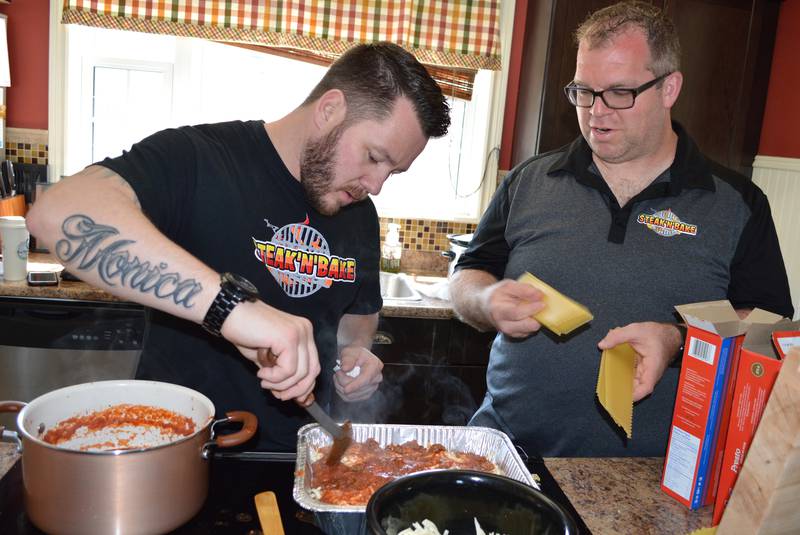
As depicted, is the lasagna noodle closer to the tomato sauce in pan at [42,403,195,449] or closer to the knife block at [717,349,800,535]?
the knife block at [717,349,800,535]

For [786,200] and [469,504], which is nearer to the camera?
[469,504]

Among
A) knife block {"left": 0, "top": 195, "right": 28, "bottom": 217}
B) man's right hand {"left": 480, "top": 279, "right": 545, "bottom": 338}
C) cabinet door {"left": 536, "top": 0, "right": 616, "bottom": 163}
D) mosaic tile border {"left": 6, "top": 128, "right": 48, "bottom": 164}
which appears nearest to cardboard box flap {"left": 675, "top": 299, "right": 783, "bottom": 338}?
man's right hand {"left": 480, "top": 279, "right": 545, "bottom": 338}

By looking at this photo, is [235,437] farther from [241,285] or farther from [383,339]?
[383,339]

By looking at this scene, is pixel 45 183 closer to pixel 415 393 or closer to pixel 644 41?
pixel 415 393

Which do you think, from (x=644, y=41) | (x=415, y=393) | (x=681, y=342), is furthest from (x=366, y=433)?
(x=415, y=393)

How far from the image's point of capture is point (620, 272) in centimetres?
183

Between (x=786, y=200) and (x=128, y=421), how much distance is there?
3367mm

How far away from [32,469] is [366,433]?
69 centimetres

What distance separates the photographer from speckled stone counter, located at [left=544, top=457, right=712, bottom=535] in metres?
1.22

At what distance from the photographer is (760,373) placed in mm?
1128

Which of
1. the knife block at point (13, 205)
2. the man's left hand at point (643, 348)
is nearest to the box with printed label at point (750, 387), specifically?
the man's left hand at point (643, 348)

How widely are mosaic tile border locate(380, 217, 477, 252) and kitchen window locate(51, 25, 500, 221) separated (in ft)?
0.29

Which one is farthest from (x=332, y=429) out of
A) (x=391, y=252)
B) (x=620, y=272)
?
(x=391, y=252)

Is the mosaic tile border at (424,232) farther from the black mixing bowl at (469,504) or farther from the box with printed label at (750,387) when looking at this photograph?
the black mixing bowl at (469,504)
